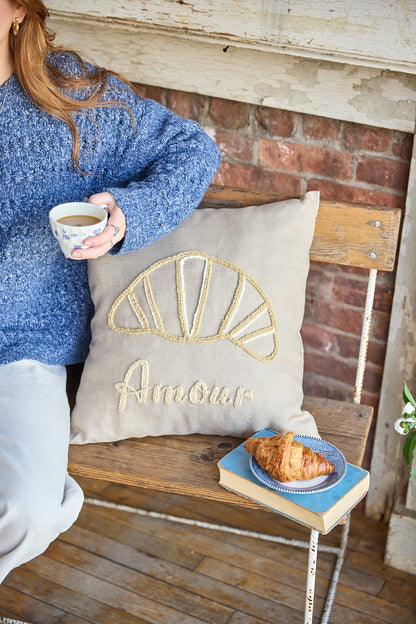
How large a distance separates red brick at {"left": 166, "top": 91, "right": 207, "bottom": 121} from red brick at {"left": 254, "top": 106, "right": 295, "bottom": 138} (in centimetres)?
17

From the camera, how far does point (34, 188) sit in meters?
1.51

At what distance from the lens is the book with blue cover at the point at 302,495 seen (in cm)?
128

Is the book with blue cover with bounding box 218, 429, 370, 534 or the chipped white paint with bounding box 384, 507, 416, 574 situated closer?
the book with blue cover with bounding box 218, 429, 370, 534

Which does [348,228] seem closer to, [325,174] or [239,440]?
[325,174]

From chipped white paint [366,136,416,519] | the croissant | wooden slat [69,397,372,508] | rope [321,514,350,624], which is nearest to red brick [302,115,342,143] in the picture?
chipped white paint [366,136,416,519]

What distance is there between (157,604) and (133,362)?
730mm

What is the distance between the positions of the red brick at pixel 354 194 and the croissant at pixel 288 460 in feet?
2.40

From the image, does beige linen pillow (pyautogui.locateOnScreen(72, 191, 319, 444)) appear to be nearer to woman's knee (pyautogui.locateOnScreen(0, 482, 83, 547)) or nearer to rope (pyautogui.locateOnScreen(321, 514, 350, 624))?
woman's knee (pyautogui.locateOnScreen(0, 482, 83, 547))

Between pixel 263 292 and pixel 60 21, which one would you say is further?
pixel 60 21

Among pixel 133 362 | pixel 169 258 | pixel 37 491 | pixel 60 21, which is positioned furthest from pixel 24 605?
pixel 60 21

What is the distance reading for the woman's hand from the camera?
1.28 metres

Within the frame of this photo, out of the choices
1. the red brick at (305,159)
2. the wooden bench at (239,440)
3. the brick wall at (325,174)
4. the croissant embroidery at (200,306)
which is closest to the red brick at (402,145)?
the brick wall at (325,174)

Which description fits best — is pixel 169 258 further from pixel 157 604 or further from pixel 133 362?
pixel 157 604

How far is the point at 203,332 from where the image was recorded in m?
1.46
